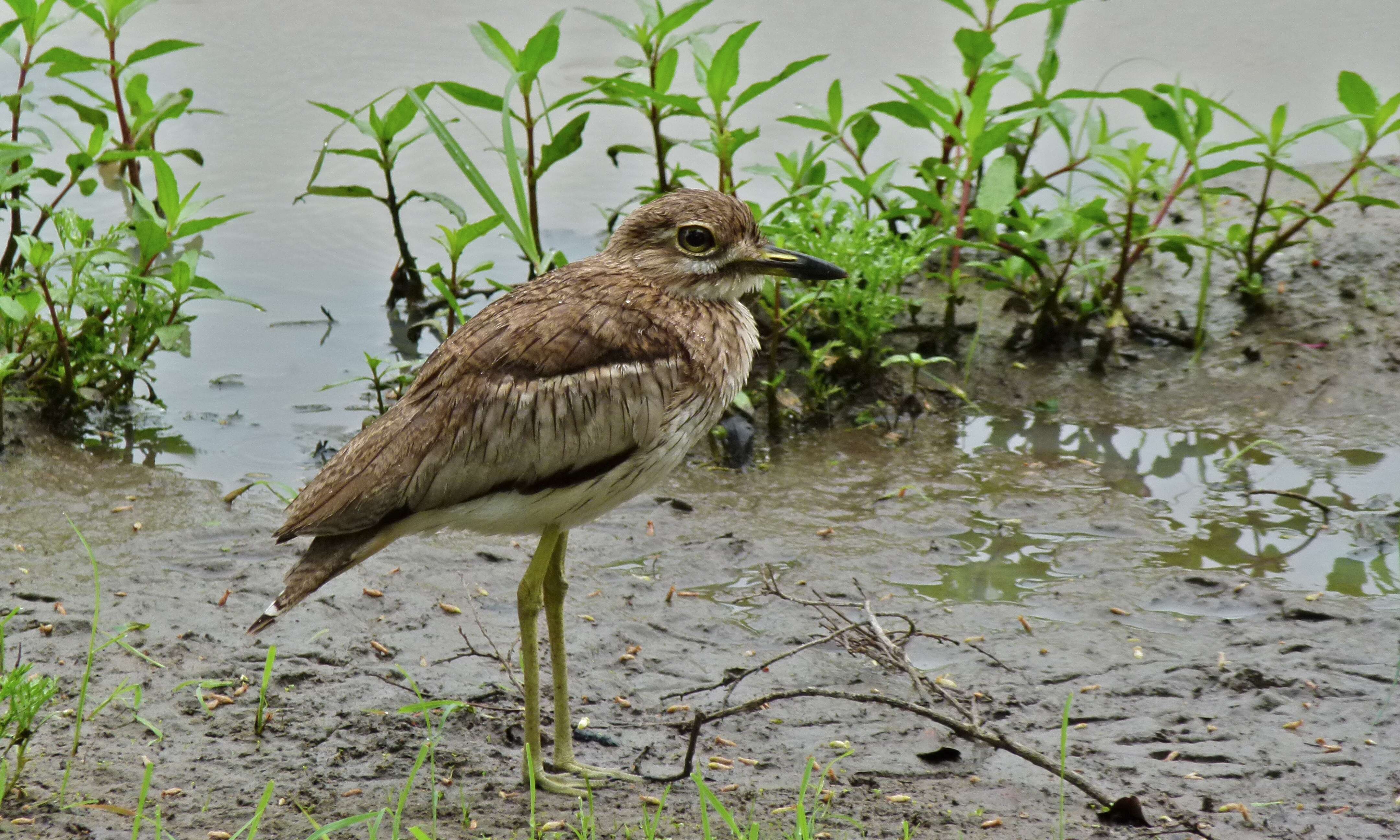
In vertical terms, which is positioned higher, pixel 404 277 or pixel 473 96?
pixel 473 96

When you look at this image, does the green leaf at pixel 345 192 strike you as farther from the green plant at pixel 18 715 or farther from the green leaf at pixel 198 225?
the green plant at pixel 18 715

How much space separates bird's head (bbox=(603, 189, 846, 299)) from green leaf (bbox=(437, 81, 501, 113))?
5.87 ft

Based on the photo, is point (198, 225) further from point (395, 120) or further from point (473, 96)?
point (473, 96)

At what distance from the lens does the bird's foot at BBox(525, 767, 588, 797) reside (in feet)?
11.4

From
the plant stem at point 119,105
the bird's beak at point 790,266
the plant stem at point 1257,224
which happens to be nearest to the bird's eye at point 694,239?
the bird's beak at point 790,266

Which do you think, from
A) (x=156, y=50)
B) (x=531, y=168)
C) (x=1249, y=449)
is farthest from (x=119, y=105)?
(x=1249, y=449)

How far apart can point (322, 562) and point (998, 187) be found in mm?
3648

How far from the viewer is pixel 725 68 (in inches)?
219

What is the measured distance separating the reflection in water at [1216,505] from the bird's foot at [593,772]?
1401mm

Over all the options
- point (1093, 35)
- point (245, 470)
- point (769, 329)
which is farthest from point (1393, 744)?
point (1093, 35)

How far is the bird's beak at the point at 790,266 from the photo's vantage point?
3.85 metres

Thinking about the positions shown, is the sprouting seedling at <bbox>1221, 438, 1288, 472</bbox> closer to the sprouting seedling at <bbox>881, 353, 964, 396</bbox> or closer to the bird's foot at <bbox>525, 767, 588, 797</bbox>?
the sprouting seedling at <bbox>881, 353, 964, 396</bbox>

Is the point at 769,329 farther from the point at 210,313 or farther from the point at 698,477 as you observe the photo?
the point at 210,313

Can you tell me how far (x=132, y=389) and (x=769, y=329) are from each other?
2701mm
